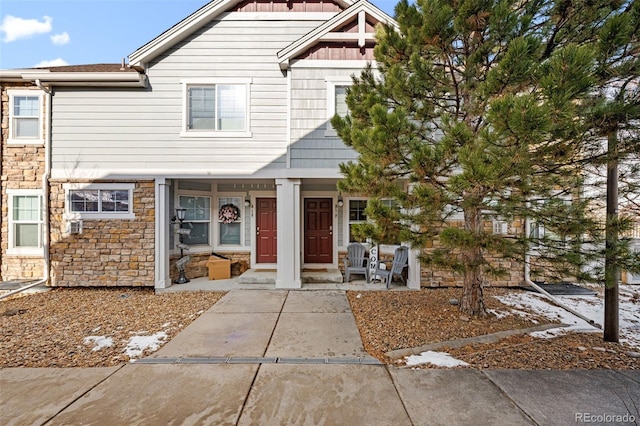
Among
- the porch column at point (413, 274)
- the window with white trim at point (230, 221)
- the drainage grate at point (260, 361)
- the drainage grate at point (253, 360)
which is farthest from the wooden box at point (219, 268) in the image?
the porch column at point (413, 274)

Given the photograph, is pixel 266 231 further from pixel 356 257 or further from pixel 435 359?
pixel 435 359

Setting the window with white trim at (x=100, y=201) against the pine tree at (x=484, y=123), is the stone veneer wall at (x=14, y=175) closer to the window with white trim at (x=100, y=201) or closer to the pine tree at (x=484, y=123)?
the window with white trim at (x=100, y=201)

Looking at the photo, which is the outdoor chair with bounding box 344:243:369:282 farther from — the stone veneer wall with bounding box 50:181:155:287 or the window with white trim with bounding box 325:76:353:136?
the stone veneer wall with bounding box 50:181:155:287

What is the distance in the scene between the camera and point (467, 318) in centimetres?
466

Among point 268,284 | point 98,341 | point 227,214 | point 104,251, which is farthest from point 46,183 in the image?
point 268,284

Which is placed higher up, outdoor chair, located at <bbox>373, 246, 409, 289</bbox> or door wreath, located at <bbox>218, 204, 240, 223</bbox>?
door wreath, located at <bbox>218, 204, 240, 223</bbox>

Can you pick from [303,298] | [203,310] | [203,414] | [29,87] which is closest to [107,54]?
[29,87]

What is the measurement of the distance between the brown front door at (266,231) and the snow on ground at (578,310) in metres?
5.49

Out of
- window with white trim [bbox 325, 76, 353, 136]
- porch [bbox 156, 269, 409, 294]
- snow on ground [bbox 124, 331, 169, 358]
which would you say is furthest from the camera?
porch [bbox 156, 269, 409, 294]

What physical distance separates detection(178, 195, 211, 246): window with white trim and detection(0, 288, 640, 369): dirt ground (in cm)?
177

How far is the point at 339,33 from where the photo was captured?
6562 mm

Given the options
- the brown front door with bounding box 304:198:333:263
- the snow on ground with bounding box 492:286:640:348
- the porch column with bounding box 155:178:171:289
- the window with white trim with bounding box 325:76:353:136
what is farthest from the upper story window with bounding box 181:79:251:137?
the snow on ground with bounding box 492:286:640:348

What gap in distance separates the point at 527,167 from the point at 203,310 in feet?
17.7

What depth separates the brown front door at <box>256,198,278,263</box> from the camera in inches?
327
